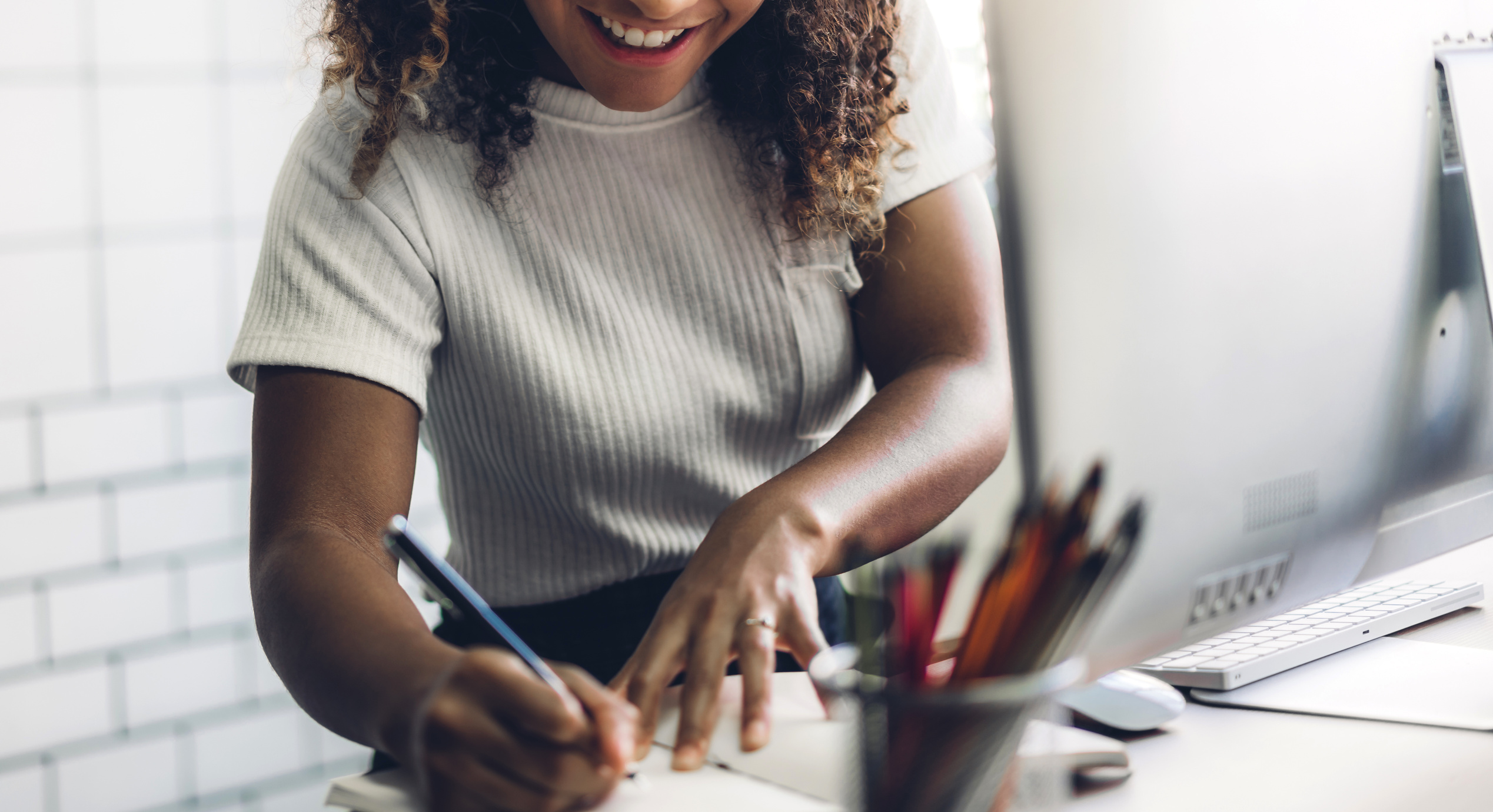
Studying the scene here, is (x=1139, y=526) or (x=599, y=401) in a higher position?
(x=1139, y=526)

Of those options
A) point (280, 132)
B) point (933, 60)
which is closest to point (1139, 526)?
point (933, 60)

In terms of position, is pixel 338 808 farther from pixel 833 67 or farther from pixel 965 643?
pixel 833 67

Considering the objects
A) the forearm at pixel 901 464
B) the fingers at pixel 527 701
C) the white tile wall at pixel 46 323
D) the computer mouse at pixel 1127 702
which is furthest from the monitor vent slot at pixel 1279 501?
the white tile wall at pixel 46 323

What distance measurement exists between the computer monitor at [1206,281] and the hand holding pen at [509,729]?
0.88 ft

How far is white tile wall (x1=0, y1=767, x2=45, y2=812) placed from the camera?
1.41 m

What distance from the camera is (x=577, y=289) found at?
2.77 ft

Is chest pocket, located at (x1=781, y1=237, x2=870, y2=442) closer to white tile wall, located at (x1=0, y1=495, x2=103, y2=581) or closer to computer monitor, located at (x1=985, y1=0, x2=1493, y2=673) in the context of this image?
computer monitor, located at (x1=985, y1=0, x2=1493, y2=673)

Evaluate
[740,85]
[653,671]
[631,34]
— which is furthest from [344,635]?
[740,85]

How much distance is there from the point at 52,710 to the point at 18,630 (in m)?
0.11

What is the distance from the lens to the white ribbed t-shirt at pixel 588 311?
0.79 metres

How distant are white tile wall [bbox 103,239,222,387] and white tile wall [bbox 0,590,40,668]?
0.93 ft

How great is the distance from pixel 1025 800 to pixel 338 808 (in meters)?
Answer: 0.30

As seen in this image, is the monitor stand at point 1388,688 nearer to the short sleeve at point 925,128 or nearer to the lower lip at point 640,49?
the short sleeve at point 925,128

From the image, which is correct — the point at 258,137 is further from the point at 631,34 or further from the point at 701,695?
the point at 701,695
